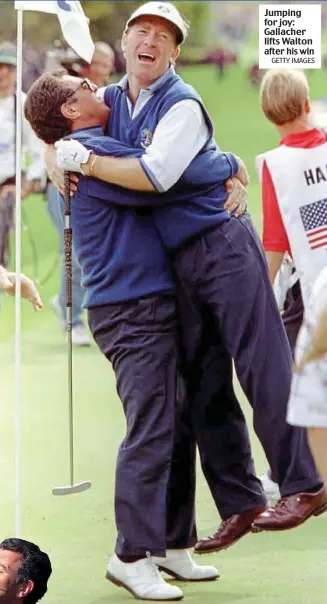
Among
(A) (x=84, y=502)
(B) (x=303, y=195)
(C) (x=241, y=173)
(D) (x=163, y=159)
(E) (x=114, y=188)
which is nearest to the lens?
(D) (x=163, y=159)

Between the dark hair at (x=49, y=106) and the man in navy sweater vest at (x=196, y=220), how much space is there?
0.12 meters

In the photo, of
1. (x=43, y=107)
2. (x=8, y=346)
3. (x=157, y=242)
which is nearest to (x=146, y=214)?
(x=157, y=242)

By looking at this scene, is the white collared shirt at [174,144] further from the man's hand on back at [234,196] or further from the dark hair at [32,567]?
the dark hair at [32,567]

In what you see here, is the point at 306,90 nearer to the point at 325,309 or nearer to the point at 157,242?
the point at 157,242

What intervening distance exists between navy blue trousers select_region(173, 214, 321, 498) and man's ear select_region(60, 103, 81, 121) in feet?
1.44

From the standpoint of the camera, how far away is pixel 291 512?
4.34m

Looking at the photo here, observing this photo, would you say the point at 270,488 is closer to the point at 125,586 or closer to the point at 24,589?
the point at 125,586

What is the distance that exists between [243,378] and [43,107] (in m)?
0.87

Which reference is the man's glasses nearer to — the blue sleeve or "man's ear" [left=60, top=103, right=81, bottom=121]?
"man's ear" [left=60, top=103, right=81, bottom=121]

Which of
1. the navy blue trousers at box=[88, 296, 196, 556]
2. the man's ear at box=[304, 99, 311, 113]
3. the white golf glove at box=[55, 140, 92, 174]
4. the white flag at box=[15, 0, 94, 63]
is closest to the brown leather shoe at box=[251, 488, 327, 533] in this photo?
the navy blue trousers at box=[88, 296, 196, 556]

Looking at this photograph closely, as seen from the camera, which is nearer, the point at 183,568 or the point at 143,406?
the point at 143,406

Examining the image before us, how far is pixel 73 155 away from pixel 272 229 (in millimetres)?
852

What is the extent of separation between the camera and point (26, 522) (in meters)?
4.95

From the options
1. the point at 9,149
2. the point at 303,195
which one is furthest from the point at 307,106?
the point at 9,149
